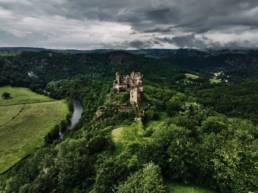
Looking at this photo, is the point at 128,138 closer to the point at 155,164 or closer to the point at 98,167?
the point at 98,167

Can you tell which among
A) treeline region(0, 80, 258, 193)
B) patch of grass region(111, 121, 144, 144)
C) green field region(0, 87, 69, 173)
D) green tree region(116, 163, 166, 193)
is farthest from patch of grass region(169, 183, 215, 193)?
green field region(0, 87, 69, 173)

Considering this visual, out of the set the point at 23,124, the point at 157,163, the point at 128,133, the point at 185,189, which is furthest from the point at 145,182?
the point at 23,124

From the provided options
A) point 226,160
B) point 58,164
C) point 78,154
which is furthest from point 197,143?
point 58,164

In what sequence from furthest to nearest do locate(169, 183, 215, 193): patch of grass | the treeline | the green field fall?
the green field, locate(169, 183, 215, 193): patch of grass, the treeline

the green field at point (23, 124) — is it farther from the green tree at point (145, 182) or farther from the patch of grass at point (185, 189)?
the patch of grass at point (185, 189)

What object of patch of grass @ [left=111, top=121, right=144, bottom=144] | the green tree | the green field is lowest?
the green field

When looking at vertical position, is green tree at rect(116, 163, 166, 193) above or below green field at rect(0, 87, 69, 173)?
above

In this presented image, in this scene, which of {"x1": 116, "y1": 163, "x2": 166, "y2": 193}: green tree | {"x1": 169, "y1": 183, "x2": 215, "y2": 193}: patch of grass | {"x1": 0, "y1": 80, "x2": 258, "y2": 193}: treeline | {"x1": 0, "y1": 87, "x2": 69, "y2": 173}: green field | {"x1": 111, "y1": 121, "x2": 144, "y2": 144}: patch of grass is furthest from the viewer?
{"x1": 0, "y1": 87, "x2": 69, "y2": 173}: green field

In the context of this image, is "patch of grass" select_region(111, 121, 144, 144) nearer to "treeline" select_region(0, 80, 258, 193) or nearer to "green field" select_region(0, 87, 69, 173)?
"treeline" select_region(0, 80, 258, 193)

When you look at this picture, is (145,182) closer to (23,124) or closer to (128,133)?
(128,133)

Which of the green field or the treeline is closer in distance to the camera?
the treeline
